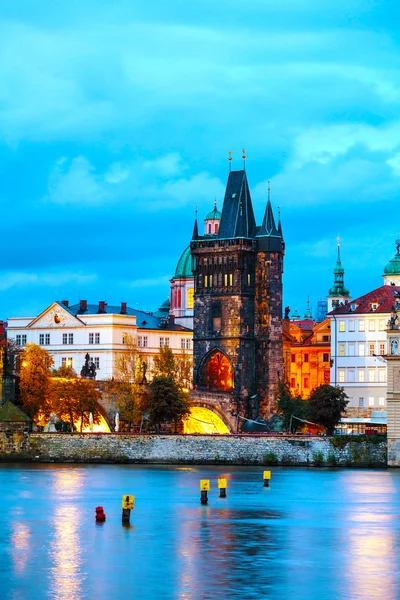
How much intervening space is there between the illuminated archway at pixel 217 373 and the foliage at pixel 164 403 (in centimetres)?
1957

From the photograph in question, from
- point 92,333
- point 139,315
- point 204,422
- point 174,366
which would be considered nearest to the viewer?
point 204,422

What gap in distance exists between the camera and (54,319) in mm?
142500

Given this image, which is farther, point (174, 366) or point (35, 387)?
point (174, 366)

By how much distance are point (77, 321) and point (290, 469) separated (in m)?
47.1

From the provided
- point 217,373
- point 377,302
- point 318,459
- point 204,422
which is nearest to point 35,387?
point 204,422

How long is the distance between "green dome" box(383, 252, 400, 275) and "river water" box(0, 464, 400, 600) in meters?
77.2

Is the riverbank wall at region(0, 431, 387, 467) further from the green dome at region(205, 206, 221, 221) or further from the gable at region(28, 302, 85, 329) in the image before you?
the green dome at region(205, 206, 221, 221)

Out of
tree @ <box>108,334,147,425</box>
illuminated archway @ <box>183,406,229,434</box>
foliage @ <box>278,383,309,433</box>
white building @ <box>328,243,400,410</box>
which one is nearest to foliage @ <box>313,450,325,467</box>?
foliage @ <box>278,383,309,433</box>

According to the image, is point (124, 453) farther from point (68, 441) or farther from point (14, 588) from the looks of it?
point (14, 588)

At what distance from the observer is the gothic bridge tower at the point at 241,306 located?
136 metres

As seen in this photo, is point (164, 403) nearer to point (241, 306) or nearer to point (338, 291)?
point (241, 306)

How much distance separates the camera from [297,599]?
40.7 meters

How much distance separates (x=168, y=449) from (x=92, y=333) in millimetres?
37829

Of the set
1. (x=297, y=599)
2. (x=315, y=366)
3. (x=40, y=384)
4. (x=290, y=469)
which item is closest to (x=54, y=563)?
(x=297, y=599)
